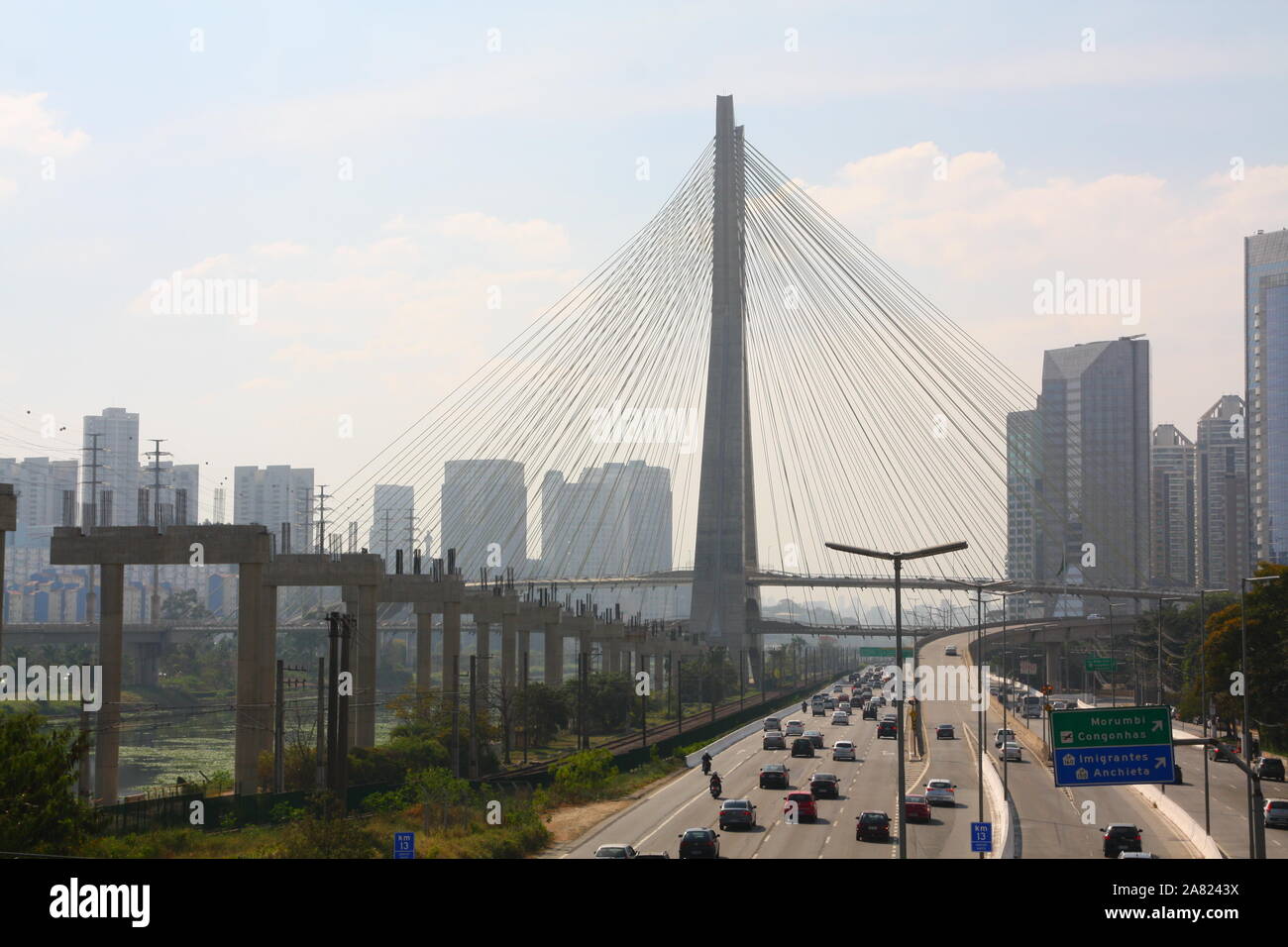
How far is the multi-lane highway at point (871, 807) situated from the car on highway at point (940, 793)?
0.51 m

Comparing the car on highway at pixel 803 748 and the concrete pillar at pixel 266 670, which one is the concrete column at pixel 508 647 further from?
the concrete pillar at pixel 266 670

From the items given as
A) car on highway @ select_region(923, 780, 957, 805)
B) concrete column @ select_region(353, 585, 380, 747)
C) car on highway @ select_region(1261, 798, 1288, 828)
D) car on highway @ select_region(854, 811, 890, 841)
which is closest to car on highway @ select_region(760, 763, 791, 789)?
car on highway @ select_region(923, 780, 957, 805)

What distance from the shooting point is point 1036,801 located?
2183 inches

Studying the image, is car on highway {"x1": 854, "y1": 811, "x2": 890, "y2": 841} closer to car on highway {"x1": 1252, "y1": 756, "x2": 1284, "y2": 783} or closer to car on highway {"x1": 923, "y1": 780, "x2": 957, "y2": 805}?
car on highway {"x1": 923, "y1": 780, "x2": 957, "y2": 805}

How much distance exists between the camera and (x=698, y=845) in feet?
122

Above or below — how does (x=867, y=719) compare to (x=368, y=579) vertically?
below

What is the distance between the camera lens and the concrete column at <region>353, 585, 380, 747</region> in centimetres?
6112

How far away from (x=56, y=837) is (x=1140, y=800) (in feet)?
141

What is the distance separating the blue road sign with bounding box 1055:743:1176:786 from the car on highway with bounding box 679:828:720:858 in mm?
10315

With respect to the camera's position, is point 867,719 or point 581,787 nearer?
point 581,787

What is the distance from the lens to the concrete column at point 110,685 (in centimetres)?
4841
